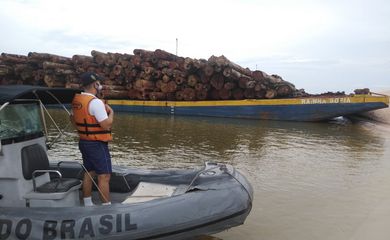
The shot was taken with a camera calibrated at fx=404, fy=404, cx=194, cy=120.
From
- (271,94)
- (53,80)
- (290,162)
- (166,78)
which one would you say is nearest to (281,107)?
(271,94)

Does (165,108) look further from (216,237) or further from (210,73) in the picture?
(216,237)

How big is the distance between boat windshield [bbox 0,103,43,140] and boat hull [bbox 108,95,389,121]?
1406cm

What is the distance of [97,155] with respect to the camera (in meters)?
4.31

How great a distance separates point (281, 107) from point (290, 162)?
923cm

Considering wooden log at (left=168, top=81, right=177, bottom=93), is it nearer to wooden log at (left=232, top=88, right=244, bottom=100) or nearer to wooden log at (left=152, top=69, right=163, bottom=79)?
wooden log at (left=152, top=69, right=163, bottom=79)

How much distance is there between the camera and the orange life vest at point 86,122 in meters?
4.20

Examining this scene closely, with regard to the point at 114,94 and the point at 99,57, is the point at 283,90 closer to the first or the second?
the point at 114,94

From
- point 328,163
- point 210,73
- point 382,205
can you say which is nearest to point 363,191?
point 382,205

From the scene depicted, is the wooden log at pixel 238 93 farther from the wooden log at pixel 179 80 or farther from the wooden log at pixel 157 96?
the wooden log at pixel 157 96

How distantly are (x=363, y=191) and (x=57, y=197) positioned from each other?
471 cm

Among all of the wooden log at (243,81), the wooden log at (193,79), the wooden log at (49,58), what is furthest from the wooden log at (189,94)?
the wooden log at (49,58)

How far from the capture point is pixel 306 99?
17156mm

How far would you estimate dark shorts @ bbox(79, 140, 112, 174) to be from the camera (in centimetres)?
429

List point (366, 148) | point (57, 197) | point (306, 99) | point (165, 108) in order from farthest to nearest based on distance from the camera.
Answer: point (165, 108), point (306, 99), point (366, 148), point (57, 197)
